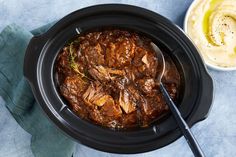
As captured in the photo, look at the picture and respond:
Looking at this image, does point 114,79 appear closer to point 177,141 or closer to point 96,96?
point 96,96

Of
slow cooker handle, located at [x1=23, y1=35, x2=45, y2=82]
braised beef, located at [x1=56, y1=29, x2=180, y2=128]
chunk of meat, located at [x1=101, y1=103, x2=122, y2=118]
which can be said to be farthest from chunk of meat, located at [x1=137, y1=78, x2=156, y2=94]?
slow cooker handle, located at [x1=23, y1=35, x2=45, y2=82]

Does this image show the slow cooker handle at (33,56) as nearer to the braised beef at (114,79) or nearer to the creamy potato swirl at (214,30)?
the braised beef at (114,79)

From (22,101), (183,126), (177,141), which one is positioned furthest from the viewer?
(177,141)

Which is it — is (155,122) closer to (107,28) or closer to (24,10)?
(107,28)

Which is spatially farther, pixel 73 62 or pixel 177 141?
pixel 177 141

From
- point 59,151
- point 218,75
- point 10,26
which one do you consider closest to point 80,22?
point 10,26

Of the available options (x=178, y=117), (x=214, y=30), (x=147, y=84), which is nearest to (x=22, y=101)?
(x=147, y=84)

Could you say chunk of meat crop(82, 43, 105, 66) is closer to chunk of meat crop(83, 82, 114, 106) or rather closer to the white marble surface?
chunk of meat crop(83, 82, 114, 106)
